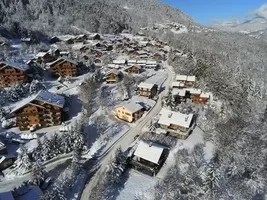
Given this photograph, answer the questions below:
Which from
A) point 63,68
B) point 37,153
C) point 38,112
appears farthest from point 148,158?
point 63,68

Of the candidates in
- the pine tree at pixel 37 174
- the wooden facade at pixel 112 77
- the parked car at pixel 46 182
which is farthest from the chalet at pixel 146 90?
the pine tree at pixel 37 174

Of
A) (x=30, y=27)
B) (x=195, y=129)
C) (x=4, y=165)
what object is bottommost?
(x=4, y=165)

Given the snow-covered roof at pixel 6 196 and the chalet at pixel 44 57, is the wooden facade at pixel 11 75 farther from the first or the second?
the snow-covered roof at pixel 6 196

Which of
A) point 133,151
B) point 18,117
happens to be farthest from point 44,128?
point 133,151

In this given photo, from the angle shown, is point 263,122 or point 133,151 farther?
point 263,122

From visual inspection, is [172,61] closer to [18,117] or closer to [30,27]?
[18,117]

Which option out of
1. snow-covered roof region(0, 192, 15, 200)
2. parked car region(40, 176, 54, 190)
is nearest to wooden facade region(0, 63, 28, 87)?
parked car region(40, 176, 54, 190)
